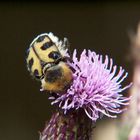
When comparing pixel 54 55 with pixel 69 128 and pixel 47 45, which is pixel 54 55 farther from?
pixel 69 128

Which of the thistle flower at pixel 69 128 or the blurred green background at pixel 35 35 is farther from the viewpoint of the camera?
the blurred green background at pixel 35 35

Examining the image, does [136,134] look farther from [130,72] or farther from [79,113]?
[130,72]

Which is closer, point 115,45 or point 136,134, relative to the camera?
point 136,134

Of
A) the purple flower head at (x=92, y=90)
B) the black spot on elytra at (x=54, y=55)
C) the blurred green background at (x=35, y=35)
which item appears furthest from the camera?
the blurred green background at (x=35, y=35)

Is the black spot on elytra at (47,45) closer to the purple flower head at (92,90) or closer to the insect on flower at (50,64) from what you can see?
the insect on flower at (50,64)

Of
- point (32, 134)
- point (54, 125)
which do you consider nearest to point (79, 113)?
point (54, 125)

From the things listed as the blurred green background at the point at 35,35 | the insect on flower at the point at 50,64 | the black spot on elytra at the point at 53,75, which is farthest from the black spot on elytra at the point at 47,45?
the blurred green background at the point at 35,35

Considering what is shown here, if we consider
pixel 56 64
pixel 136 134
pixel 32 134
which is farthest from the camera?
pixel 32 134

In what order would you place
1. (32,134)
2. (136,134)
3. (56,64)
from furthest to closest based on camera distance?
(32,134) → (136,134) → (56,64)

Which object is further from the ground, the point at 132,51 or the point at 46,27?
the point at 46,27
